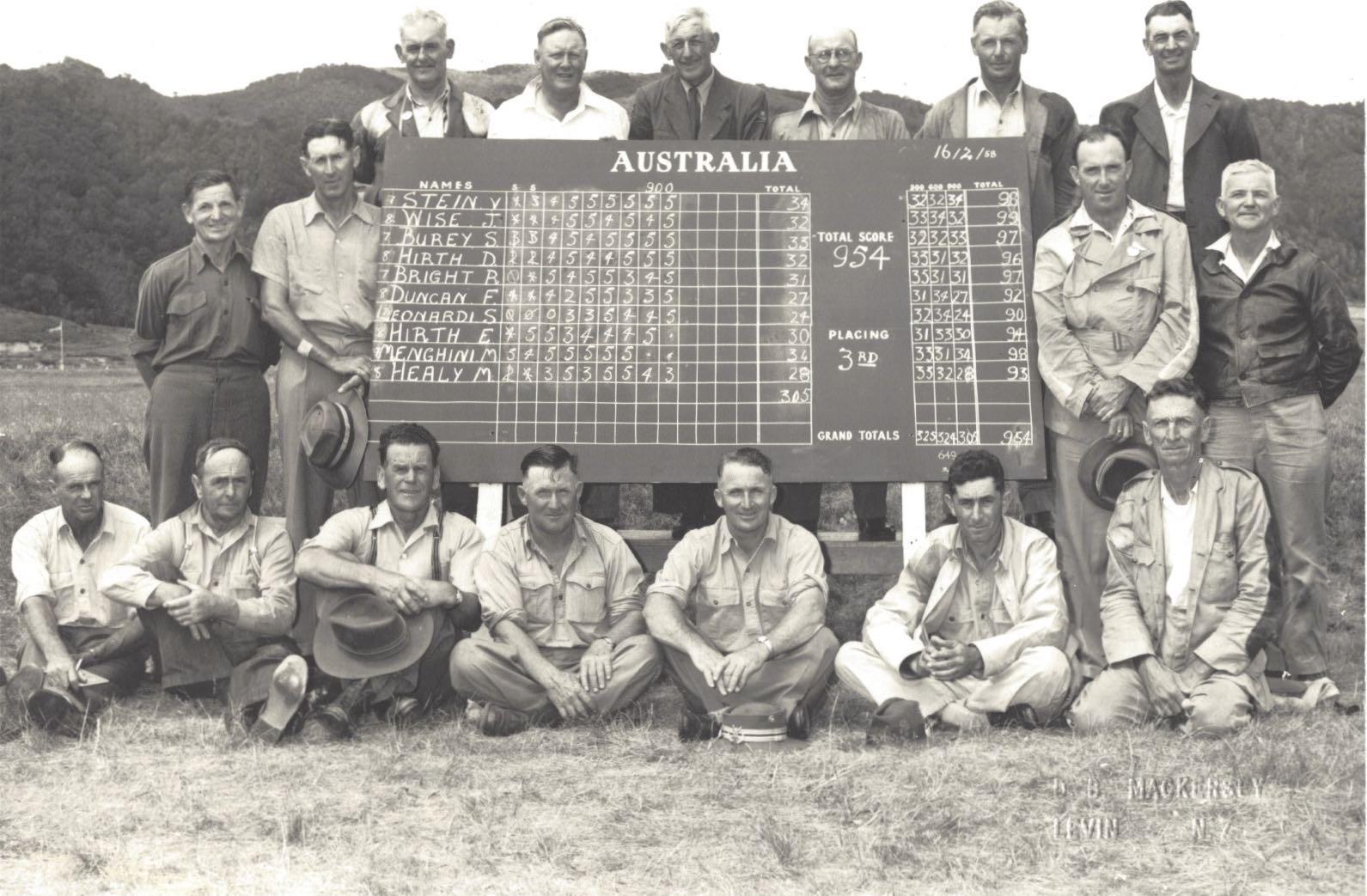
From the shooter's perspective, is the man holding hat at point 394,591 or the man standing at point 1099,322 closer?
the man holding hat at point 394,591

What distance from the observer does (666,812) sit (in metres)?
4.84

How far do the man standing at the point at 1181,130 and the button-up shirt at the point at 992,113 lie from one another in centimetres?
42

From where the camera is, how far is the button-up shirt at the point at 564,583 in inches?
244

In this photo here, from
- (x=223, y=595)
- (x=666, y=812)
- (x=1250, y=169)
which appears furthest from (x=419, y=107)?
(x=666, y=812)

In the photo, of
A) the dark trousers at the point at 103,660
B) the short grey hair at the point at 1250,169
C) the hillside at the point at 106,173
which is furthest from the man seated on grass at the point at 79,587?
the hillside at the point at 106,173

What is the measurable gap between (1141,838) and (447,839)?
6.78 feet

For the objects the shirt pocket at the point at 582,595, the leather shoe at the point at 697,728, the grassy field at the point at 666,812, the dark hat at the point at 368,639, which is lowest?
the grassy field at the point at 666,812

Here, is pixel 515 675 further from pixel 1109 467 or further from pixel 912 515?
pixel 1109 467

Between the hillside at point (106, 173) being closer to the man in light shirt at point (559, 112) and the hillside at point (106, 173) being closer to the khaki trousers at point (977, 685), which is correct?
the man in light shirt at point (559, 112)

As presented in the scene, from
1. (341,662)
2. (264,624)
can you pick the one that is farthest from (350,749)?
(264,624)

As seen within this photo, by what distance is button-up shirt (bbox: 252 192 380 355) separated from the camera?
280 inches

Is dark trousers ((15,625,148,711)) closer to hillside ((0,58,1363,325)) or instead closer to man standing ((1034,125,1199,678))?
man standing ((1034,125,1199,678))

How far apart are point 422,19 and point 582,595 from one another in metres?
3.04

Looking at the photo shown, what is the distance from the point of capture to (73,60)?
6669 centimetres
